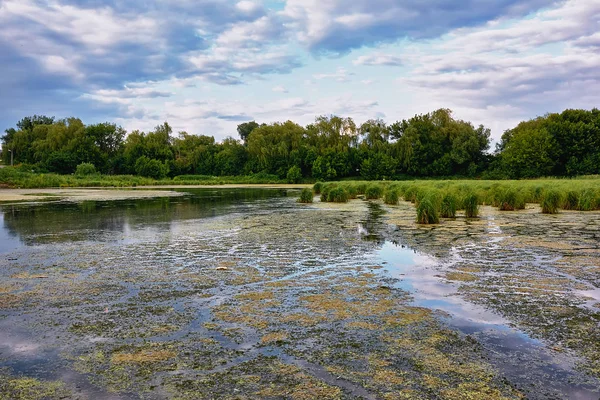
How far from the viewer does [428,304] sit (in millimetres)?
5418

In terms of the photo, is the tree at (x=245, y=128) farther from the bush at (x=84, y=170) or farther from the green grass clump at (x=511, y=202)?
the green grass clump at (x=511, y=202)

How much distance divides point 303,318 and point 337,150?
63.0 metres

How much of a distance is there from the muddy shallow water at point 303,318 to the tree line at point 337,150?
44.8 meters

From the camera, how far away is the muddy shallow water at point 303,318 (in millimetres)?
3428

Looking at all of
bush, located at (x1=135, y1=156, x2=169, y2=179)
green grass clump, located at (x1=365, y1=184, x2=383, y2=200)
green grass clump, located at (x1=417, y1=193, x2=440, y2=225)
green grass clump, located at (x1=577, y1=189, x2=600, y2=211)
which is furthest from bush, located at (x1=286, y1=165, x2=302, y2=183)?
green grass clump, located at (x1=417, y1=193, x2=440, y2=225)

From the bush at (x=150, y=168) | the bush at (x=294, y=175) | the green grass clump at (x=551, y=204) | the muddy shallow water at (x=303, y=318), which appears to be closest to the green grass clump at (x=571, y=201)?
the green grass clump at (x=551, y=204)

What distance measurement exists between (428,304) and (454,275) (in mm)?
1611

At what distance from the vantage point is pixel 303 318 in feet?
16.1

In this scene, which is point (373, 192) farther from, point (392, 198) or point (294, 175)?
point (294, 175)

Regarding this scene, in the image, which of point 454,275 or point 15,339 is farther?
point 454,275

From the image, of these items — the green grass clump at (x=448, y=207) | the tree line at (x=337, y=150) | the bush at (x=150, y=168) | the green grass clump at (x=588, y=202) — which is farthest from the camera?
the bush at (x=150, y=168)

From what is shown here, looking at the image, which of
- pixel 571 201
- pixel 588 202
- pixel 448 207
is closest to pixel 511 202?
pixel 571 201

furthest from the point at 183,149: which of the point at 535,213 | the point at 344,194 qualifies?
the point at 535,213

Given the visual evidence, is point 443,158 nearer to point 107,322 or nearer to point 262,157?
point 262,157
